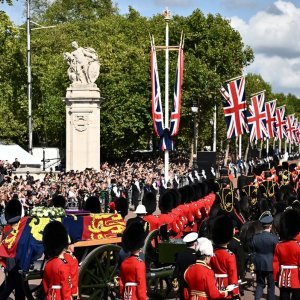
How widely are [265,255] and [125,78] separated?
3304cm

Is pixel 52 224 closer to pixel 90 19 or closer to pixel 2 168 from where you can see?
pixel 2 168

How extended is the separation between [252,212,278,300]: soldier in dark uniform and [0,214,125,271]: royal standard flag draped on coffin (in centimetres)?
201

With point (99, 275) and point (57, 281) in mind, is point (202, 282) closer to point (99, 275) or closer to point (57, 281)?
point (57, 281)

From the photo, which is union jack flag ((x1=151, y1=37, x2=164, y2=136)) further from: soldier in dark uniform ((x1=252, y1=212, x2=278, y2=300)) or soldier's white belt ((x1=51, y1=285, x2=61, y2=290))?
soldier's white belt ((x1=51, y1=285, x2=61, y2=290))

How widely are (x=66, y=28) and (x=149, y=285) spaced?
161ft

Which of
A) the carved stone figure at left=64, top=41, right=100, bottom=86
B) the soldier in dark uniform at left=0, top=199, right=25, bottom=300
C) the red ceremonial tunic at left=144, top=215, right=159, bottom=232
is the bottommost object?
the soldier in dark uniform at left=0, top=199, right=25, bottom=300

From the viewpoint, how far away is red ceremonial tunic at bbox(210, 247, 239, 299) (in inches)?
341

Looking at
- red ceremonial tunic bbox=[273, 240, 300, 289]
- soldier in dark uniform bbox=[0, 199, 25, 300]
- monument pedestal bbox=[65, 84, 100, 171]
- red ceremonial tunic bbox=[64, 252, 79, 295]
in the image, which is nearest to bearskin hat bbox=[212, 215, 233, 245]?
red ceremonial tunic bbox=[273, 240, 300, 289]

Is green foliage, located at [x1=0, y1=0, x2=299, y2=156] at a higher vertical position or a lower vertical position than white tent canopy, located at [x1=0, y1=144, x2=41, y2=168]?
higher

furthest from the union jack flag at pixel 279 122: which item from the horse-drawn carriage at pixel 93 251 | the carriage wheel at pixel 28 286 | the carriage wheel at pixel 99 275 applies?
the carriage wheel at pixel 99 275

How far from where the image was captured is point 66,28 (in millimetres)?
58250

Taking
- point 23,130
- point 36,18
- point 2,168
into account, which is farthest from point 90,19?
point 2,168

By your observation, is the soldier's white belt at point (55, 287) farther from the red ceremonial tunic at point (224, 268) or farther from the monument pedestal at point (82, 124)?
the monument pedestal at point (82, 124)

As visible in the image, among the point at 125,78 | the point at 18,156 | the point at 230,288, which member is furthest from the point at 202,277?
the point at 125,78
